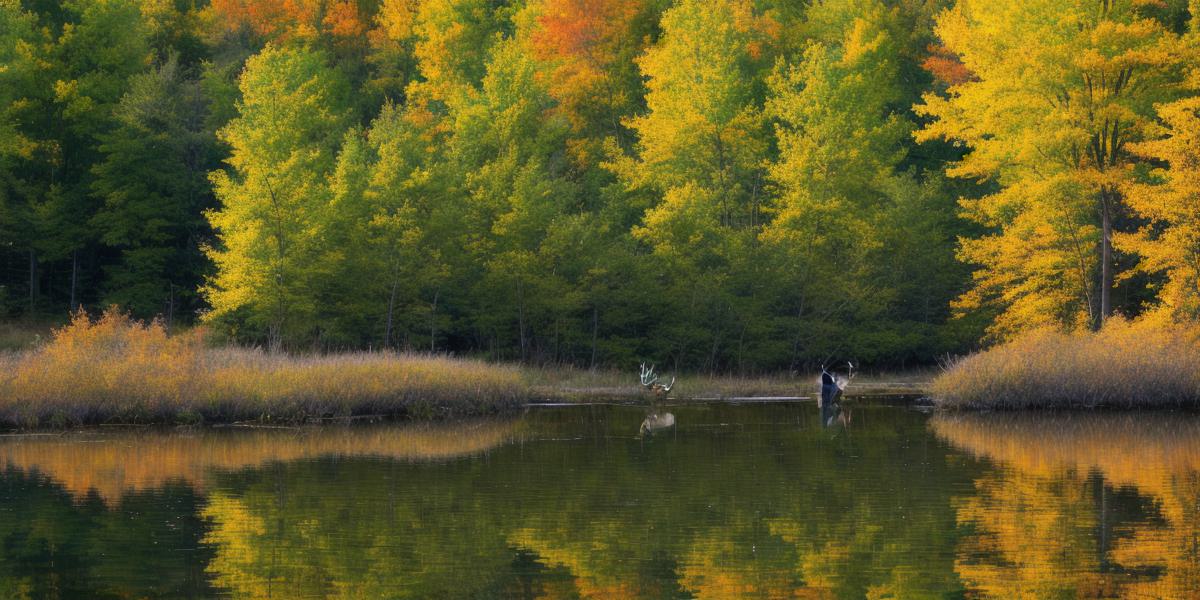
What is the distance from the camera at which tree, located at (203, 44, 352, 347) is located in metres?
43.8

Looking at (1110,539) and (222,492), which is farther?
(222,492)

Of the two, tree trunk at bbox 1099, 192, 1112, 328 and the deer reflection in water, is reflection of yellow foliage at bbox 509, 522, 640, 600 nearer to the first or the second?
the deer reflection in water

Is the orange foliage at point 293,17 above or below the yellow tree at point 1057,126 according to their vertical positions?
above

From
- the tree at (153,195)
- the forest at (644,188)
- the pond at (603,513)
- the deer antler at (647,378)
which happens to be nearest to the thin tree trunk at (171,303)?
the tree at (153,195)

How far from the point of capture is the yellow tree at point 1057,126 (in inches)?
1543

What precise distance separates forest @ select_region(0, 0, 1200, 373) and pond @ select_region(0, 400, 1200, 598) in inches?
556

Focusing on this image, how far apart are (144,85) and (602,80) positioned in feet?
61.0

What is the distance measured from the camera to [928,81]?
62969 mm

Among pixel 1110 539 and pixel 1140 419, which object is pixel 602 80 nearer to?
pixel 1140 419

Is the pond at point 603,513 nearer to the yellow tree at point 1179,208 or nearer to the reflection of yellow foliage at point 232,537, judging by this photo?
the reflection of yellow foliage at point 232,537

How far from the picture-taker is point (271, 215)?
144 ft

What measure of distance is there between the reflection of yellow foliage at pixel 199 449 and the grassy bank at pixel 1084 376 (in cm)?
1103

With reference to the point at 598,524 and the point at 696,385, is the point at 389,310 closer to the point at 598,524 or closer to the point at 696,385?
the point at 696,385

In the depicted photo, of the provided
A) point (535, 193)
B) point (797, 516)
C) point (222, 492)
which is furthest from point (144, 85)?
point (797, 516)
